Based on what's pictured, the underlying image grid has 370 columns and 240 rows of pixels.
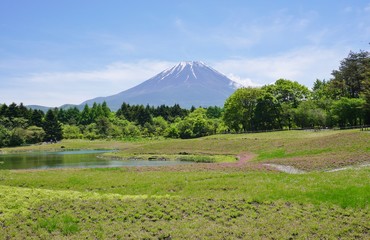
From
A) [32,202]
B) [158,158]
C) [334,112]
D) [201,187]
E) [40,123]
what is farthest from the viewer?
[40,123]

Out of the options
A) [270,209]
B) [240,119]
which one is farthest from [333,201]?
[240,119]

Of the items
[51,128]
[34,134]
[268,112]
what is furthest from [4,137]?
[268,112]

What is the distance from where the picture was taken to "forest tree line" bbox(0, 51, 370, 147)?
3223 inches

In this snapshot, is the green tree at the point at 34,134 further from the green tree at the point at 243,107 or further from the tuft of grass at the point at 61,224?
the tuft of grass at the point at 61,224

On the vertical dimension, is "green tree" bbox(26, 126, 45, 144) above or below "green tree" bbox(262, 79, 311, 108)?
below

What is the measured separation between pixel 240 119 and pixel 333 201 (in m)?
84.4

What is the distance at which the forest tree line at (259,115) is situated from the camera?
81.9 m

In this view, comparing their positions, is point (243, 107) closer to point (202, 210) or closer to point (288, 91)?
point (288, 91)

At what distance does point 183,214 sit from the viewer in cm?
1480

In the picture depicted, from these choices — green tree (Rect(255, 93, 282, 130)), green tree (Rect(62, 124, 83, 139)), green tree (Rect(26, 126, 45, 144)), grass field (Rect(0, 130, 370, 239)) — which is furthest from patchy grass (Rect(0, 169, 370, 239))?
green tree (Rect(62, 124, 83, 139))

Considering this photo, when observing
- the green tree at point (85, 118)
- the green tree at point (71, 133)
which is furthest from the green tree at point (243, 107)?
the green tree at point (85, 118)

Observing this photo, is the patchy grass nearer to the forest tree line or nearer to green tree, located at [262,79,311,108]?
the forest tree line

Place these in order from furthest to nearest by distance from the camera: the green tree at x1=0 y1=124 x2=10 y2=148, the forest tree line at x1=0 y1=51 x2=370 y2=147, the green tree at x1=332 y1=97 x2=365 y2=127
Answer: the green tree at x1=0 y1=124 x2=10 y2=148 → the forest tree line at x1=0 y1=51 x2=370 y2=147 → the green tree at x1=332 y1=97 x2=365 y2=127

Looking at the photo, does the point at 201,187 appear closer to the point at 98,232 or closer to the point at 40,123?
the point at 98,232
